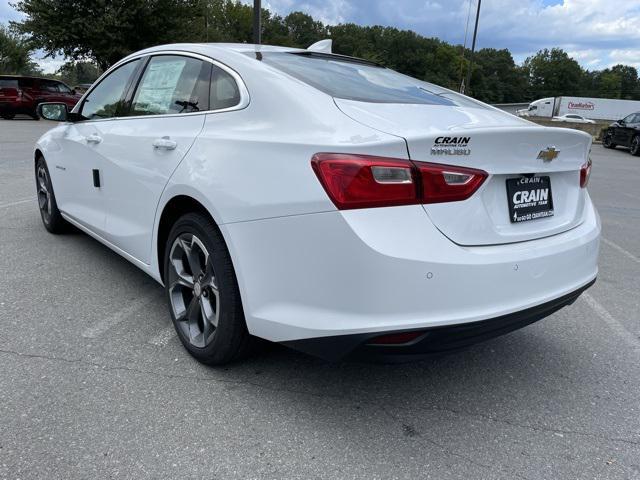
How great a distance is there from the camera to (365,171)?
2.01m

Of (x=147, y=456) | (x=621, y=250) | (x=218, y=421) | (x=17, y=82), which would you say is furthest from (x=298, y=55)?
(x=17, y=82)

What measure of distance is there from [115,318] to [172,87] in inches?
57.7

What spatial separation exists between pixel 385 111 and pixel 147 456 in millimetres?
1720

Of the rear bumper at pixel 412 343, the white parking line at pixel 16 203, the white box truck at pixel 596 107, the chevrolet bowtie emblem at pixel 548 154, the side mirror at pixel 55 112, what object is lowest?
the white box truck at pixel 596 107

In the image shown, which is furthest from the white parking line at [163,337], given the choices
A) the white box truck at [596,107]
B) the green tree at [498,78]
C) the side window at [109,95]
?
the green tree at [498,78]

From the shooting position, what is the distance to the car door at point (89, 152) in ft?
12.3

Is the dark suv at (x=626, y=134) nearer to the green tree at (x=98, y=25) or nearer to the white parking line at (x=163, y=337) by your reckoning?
the green tree at (x=98, y=25)

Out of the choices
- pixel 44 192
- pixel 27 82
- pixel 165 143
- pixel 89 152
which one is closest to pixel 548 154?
pixel 165 143

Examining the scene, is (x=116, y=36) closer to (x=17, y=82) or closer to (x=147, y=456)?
(x=17, y=82)

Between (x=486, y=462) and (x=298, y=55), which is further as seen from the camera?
(x=298, y=55)

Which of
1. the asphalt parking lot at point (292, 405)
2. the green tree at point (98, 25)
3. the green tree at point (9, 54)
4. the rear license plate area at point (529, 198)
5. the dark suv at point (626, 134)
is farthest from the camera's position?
the green tree at point (9, 54)

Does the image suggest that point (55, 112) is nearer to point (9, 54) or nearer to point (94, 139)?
point (94, 139)

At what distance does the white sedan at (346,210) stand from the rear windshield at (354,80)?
0.02 m

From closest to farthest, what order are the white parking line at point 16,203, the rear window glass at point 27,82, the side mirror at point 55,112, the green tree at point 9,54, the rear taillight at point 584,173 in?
1. the rear taillight at point 584,173
2. the side mirror at point 55,112
3. the white parking line at point 16,203
4. the rear window glass at point 27,82
5. the green tree at point 9,54
